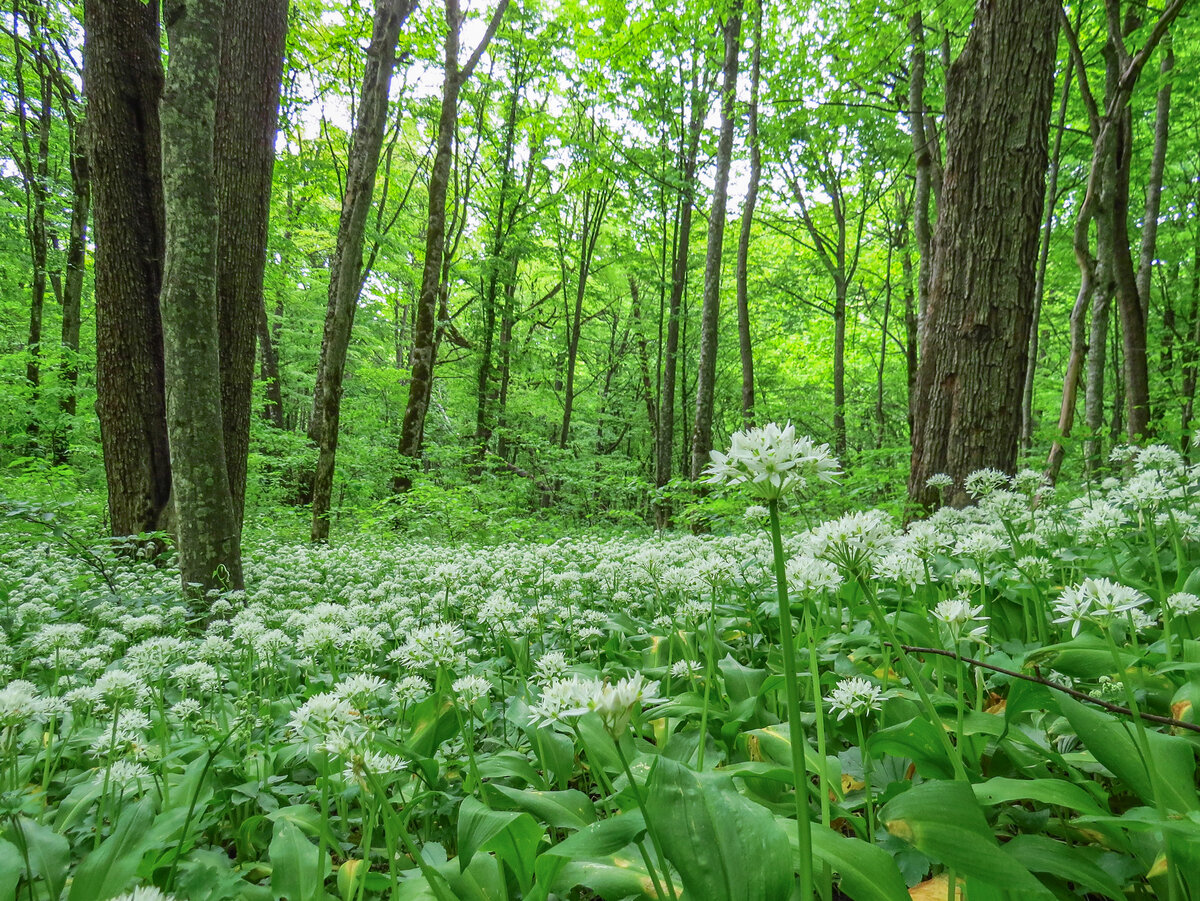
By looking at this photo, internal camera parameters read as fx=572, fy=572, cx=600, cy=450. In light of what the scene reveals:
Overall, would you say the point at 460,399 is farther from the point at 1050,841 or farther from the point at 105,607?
→ the point at 1050,841

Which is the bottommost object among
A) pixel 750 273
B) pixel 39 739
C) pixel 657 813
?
pixel 39 739

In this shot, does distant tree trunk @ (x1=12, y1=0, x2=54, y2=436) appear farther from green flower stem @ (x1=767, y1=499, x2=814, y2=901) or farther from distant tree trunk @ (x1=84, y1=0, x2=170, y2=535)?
green flower stem @ (x1=767, y1=499, x2=814, y2=901)

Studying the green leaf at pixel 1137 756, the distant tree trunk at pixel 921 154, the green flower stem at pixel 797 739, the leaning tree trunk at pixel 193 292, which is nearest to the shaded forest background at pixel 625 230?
the distant tree trunk at pixel 921 154

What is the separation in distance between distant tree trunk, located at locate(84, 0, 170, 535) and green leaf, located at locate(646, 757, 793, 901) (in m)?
5.96

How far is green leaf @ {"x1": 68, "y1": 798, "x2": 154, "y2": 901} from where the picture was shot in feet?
3.72

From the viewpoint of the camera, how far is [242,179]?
4965 millimetres

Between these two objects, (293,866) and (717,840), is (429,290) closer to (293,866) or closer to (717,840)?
(293,866)

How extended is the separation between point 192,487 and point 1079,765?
14.7ft

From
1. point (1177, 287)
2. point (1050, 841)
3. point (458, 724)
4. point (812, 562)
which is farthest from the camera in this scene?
point (1177, 287)

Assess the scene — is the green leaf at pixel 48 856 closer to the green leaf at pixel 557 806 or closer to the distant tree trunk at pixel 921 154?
the green leaf at pixel 557 806

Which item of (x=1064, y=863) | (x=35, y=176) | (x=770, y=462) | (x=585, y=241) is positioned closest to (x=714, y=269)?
(x=585, y=241)

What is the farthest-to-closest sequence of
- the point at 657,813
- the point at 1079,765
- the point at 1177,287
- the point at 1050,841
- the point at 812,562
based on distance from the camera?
the point at 1177,287 → the point at 812,562 → the point at 1079,765 → the point at 1050,841 → the point at 657,813

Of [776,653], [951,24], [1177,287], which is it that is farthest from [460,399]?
[1177,287]

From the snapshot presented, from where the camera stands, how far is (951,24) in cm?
438
